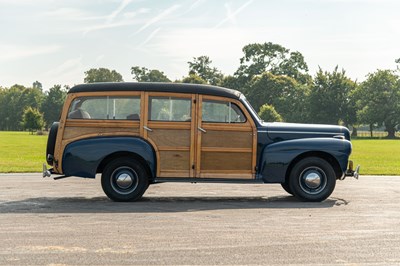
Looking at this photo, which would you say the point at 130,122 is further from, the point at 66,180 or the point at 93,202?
the point at 66,180

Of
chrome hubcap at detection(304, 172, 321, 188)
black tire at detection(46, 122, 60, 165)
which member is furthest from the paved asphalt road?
black tire at detection(46, 122, 60, 165)

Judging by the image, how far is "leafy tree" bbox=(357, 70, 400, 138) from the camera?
292ft

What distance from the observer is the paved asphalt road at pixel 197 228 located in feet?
20.5

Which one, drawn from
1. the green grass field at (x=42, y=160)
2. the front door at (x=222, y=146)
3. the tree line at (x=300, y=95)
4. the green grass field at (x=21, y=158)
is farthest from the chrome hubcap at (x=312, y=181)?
the tree line at (x=300, y=95)

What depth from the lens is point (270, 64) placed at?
4589 inches

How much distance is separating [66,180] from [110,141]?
522 centimetres

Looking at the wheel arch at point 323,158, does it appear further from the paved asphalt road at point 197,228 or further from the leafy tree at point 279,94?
the leafy tree at point 279,94

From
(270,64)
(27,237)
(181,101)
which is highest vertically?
(270,64)

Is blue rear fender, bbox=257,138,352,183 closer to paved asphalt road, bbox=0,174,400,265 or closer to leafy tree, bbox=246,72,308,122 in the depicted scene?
paved asphalt road, bbox=0,174,400,265

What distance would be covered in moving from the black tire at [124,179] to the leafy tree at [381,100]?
8137 cm

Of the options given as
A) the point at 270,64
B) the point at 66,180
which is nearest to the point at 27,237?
the point at 66,180

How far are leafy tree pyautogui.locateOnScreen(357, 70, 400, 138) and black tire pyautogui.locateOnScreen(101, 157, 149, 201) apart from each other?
3204 inches

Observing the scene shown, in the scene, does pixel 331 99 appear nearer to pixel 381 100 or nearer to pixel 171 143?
pixel 381 100

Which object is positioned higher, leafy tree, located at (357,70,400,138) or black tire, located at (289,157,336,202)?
A: leafy tree, located at (357,70,400,138)
